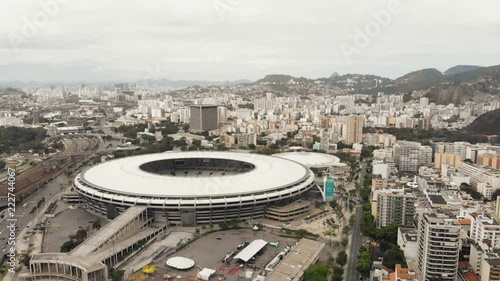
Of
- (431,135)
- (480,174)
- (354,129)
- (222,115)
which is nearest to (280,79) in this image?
(222,115)

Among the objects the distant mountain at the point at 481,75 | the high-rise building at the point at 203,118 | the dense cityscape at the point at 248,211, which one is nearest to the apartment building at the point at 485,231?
the dense cityscape at the point at 248,211

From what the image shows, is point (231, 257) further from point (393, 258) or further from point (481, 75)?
point (481, 75)

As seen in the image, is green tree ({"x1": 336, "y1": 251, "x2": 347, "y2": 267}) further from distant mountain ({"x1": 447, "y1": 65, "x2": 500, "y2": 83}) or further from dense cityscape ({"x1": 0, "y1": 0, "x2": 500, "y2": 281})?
distant mountain ({"x1": 447, "y1": 65, "x2": 500, "y2": 83})

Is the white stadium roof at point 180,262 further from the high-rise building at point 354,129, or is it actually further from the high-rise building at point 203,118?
the high-rise building at point 203,118

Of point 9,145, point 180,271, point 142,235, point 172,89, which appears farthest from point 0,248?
point 172,89

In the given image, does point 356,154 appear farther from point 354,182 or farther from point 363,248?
point 363,248

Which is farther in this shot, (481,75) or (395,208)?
(481,75)

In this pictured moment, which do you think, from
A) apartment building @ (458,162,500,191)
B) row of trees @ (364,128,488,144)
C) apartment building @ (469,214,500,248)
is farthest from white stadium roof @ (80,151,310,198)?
row of trees @ (364,128,488,144)
